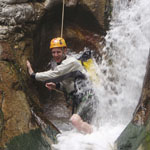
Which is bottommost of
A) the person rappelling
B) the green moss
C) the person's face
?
the green moss

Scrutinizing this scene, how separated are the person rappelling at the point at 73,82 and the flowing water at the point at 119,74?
1.39 ft

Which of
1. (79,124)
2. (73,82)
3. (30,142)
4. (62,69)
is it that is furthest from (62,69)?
(30,142)

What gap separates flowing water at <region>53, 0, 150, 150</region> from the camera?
17.7ft

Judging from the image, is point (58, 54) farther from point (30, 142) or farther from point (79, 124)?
point (30, 142)

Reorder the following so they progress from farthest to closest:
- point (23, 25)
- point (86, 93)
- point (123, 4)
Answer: point (123, 4) < point (23, 25) < point (86, 93)

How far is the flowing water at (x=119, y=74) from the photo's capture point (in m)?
5.41

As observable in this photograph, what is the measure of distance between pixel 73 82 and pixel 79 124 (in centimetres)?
87

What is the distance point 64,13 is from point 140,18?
2.36 m

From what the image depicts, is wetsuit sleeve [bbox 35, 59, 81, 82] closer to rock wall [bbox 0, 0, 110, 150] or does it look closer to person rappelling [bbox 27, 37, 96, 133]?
person rappelling [bbox 27, 37, 96, 133]

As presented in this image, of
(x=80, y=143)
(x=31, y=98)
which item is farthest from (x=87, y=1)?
(x=80, y=143)

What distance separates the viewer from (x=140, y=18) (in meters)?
8.01

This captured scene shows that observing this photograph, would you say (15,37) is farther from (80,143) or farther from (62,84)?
(80,143)

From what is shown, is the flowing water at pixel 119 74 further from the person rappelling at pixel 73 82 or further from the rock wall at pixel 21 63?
the rock wall at pixel 21 63

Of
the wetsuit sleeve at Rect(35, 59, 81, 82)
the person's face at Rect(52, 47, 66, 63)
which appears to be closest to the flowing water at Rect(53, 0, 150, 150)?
A: the wetsuit sleeve at Rect(35, 59, 81, 82)
